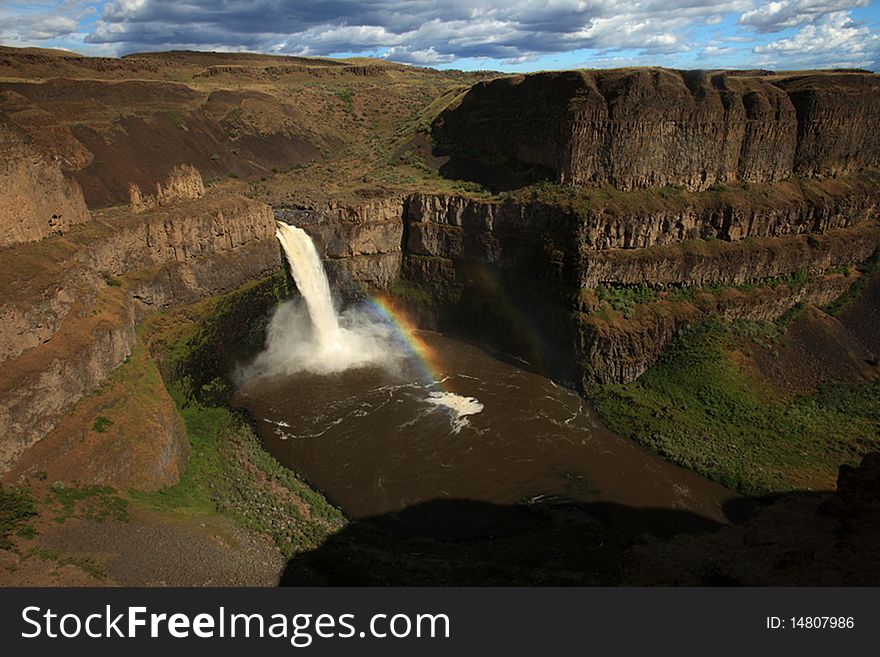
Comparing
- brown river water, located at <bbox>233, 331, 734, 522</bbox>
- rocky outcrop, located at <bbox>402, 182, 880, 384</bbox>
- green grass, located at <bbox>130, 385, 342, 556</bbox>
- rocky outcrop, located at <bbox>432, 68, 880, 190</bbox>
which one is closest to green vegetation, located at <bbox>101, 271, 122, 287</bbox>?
green grass, located at <bbox>130, 385, 342, 556</bbox>

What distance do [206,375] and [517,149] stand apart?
29.9 meters

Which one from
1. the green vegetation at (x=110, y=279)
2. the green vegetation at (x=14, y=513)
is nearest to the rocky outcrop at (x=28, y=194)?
the green vegetation at (x=110, y=279)

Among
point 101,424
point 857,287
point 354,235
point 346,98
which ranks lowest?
point 101,424

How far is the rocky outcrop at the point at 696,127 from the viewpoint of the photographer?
40.2 meters

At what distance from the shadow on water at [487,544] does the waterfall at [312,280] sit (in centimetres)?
1841

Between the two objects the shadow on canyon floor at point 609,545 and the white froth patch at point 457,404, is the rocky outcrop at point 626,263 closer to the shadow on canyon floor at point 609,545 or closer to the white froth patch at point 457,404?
the white froth patch at point 457,404

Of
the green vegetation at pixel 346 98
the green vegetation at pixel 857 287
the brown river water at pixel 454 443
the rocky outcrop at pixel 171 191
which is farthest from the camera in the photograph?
→ the green vegetation at pixel 346 98

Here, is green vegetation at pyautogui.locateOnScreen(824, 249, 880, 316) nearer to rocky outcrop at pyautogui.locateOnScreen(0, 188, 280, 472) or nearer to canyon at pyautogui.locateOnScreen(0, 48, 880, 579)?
canyon at pyautogui.locateOnScreen(0, 48, 880, 579)

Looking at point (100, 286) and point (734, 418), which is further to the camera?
point (734, 418)

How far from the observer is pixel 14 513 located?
757 inches

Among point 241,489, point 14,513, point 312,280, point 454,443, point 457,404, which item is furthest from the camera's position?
point 312,280

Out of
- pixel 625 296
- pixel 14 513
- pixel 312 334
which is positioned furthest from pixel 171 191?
pixel 625 296

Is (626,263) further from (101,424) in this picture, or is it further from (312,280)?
(101,424)

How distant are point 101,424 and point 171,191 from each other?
2086 centimetres
